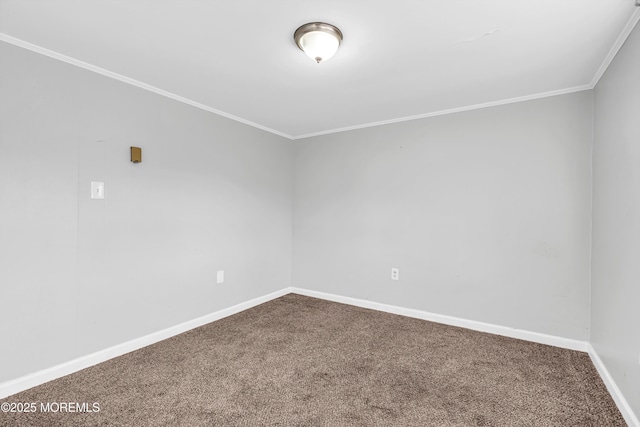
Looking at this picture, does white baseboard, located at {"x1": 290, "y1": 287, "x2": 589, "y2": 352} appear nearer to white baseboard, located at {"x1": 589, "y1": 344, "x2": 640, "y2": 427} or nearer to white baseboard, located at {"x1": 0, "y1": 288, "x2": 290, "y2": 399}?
white baseboard, located at {"x1": 589, "y1": 344, "x2": 640, "y2": 427}

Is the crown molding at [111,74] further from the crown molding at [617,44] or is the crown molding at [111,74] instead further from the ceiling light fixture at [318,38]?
the crown molding at [617,44]

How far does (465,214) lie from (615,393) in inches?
64.7

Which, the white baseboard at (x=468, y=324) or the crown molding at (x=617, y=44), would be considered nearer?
the crown molding at (x=617, y=44)

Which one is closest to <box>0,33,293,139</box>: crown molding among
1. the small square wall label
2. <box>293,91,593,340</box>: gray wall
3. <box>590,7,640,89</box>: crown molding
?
the small square wall label

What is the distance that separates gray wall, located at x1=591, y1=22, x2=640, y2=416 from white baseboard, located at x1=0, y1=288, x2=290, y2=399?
3.16 metres

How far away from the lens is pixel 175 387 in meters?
2.00

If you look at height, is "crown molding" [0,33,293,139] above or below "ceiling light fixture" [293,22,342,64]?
above

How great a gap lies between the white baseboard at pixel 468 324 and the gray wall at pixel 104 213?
1251 mm

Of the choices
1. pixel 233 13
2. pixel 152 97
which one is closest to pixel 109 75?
→ pixel 152 97

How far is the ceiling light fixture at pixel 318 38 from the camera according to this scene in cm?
171

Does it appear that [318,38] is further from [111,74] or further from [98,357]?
Answer: [98,357]

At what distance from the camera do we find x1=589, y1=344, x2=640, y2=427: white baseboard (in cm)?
164

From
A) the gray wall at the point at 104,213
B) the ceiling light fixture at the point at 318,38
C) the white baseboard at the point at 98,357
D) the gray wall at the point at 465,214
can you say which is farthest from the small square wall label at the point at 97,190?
the gray wall at the point at 465,214

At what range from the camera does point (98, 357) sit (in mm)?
2303
